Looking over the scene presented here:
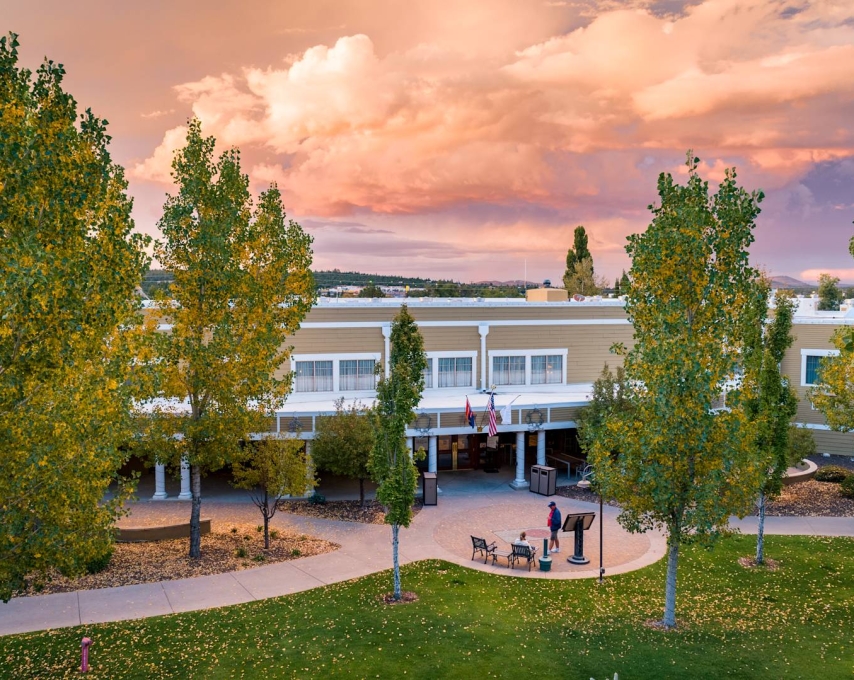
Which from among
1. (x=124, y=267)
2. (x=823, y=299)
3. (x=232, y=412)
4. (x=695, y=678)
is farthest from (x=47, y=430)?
(x=823, y=299)

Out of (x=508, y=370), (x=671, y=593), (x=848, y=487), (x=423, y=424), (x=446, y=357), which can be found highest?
(x=446, y=357)

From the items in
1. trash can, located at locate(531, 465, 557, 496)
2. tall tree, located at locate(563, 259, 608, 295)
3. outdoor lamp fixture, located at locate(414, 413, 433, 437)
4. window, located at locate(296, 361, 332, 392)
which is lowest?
trash can, located at locate(531, 465, 557, 496)

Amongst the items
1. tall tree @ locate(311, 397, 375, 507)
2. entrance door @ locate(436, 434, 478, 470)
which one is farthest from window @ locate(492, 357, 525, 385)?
tall tree @ locate(311, 397, 375, 507)

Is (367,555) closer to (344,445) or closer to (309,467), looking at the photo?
(344,445)

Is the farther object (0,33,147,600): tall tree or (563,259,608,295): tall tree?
(563,259,608,295): tall tree

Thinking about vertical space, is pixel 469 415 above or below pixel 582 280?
below

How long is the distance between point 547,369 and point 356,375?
9.67 meters

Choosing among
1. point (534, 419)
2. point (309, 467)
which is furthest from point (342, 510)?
point (534, 419)

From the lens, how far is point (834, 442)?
3497cm

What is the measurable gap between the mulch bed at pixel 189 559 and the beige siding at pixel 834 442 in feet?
85.7

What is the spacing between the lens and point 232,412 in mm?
20984

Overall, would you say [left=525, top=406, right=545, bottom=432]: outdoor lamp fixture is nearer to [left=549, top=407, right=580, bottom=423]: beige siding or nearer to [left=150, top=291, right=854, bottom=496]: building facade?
[left=150, top=291, right=854, bottom=496]: building facade

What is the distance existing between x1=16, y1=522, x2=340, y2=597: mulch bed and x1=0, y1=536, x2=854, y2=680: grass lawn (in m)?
3.18

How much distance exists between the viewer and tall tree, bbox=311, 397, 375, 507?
994 inches
